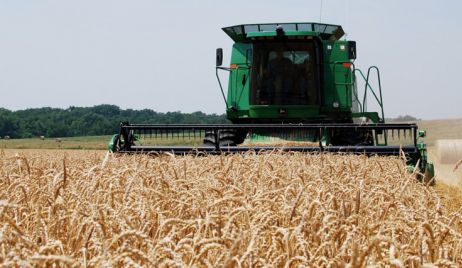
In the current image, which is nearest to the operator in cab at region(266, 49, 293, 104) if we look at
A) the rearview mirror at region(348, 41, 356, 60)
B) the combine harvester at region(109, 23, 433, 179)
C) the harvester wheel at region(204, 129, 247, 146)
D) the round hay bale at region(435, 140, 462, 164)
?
the combine harvester at region(109, 23, 433, 179)

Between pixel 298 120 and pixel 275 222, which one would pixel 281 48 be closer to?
pixel 298 120

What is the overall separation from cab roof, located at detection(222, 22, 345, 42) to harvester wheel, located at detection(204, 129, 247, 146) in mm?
1561

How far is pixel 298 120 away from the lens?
11648 millimetres

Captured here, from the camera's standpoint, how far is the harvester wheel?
11.0 meters

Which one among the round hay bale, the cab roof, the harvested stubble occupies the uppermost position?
the cab roof

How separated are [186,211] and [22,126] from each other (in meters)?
50.9

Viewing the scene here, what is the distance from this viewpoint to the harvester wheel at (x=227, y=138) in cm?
1104

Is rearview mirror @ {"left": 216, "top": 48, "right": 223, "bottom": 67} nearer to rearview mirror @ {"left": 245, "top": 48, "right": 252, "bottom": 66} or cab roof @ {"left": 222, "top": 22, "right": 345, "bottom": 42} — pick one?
Result: cab roof @ {"left": 222, "top": 22, "right": 345, "bottom": 42}

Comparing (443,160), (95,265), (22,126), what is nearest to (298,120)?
(95,265)

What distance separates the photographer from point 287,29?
11.7 m

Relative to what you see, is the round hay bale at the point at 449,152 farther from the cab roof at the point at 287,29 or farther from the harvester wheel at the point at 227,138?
the harvester wheel at the point at 227,138

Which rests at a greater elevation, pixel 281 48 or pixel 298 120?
pixel 281 48

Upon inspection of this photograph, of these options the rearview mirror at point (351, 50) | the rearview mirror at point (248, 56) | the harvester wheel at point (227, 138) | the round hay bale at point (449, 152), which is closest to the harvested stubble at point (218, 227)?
the harvester wheel at point (227, 138)

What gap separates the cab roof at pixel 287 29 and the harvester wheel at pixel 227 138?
1.56 meters
